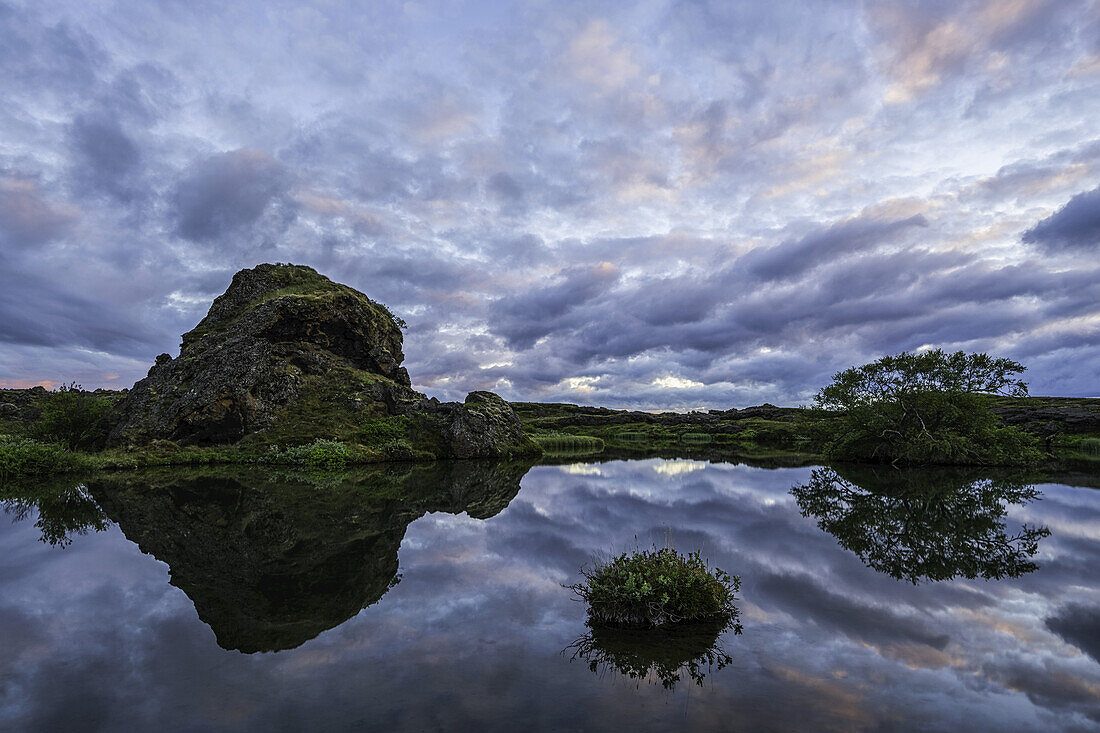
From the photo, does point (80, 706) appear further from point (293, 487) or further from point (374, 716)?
point (293, 487)

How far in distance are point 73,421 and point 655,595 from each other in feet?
196

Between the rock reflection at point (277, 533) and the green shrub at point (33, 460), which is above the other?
the green shrub at point (33, 460)

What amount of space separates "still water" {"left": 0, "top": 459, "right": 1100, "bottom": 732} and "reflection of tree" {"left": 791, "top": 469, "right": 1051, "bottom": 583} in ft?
0.61

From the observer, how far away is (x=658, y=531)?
19.4m

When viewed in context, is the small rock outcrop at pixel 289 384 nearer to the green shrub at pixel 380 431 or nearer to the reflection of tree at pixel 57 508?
the green shrub at pixel 380 431

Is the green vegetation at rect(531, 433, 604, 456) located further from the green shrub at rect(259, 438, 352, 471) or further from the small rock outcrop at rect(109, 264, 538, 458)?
the green shrub at rect(259, 438, 352, 471)

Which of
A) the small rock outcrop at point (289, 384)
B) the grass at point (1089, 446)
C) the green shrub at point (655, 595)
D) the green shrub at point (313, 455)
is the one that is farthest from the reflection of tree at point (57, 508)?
the grass at point (1089, 446)

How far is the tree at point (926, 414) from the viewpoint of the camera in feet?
151

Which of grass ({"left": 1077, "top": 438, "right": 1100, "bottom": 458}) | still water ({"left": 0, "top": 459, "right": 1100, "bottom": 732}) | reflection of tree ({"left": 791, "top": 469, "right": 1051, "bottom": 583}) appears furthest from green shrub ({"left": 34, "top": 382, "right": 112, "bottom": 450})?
grass ({"left": 1077, "top": 438, "right": 1100, "bottom": 458})

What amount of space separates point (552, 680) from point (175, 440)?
5164 cm

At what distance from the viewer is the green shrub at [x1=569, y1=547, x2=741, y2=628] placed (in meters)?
9.93

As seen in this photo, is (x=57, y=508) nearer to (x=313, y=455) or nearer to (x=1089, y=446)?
(x=313, y=455)

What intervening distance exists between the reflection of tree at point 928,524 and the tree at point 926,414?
998 centimetres

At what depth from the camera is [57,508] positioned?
2233 centimetres
